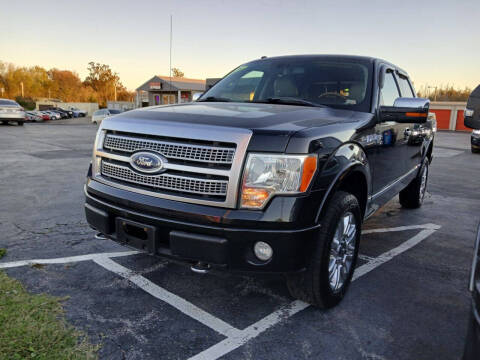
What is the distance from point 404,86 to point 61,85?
353 ft

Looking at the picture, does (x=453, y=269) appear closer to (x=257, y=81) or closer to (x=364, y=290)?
(x=364, y=290)

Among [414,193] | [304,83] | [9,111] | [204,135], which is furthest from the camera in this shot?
[9,111]

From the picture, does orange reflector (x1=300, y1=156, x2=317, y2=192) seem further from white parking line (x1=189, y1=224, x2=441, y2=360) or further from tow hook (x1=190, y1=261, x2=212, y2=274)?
white parking line (x1=189, y1=224, x2=441, y2=360)

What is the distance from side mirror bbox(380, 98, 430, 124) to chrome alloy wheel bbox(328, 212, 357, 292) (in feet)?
3.62

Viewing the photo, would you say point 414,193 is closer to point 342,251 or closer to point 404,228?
point 404,228

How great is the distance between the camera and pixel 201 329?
2549 millimetres

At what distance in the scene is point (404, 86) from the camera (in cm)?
491

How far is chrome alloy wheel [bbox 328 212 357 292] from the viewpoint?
108 inches

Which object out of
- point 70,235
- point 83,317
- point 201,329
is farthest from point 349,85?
point 70,235

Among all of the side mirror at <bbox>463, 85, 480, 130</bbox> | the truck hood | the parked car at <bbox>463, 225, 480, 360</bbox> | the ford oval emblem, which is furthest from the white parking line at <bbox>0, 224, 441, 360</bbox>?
the side mirror at <bbox>463, 85, 480, 130</bbox>

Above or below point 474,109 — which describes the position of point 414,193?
below

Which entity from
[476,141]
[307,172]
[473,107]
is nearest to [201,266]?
[307,172]

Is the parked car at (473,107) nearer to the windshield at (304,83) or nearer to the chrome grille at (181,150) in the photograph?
the windshield at (304,83)

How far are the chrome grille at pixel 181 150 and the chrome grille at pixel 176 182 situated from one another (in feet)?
0.40
